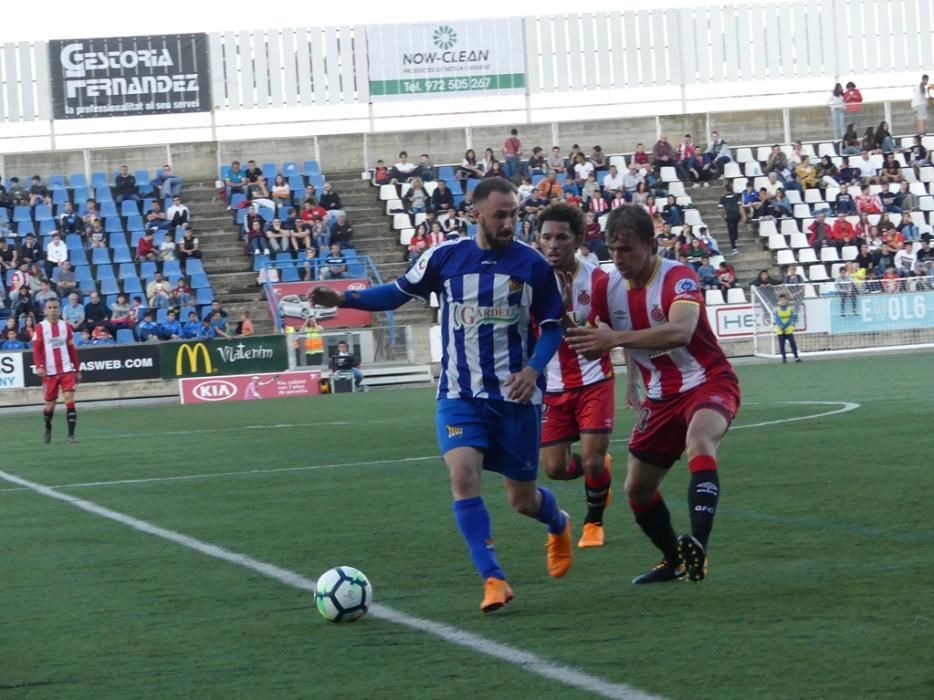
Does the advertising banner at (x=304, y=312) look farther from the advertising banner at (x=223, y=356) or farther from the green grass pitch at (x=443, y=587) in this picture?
the green grass pitch at (x=443, y=587)

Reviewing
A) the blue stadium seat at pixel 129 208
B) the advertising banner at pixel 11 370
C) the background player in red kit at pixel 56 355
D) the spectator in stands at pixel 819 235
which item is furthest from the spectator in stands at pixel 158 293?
the spectator in stands at pixel 819 235

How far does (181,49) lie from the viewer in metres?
44.5

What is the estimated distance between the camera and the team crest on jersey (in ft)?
24.6

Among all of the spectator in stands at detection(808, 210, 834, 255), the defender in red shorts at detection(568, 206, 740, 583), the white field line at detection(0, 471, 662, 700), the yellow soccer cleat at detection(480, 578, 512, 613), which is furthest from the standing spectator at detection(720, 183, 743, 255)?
the yellow soccer cleat at detection(480, 578, 512, 613)

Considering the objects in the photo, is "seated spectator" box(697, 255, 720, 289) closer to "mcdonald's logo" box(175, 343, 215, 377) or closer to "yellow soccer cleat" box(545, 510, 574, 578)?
"mcdonald's logo" box(175, 343, 215, 377)

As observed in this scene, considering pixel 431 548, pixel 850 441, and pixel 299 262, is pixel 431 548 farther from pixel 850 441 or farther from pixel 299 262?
pixel 299 262

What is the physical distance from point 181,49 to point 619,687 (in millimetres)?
41402

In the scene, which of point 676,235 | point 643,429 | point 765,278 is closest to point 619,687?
point 643,429

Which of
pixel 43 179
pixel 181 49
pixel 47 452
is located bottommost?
pixel 47 452

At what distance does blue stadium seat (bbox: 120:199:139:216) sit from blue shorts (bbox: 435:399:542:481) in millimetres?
32869

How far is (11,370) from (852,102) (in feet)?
84.8

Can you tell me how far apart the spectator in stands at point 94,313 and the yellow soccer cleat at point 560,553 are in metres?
27.3

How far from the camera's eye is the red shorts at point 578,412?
31.0 feet

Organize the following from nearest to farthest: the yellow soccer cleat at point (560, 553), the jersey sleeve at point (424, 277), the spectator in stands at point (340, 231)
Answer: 1. the jersey sleeve at point (424, 277)
2. the yellow soccer cleat at point (560, 553)
3. the spectator in stands at point (340, 231)
